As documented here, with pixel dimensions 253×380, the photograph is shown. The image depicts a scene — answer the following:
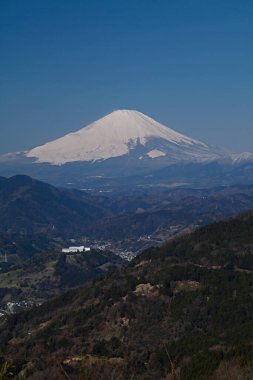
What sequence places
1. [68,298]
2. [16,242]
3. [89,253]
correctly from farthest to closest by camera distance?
[16,242] → [89,253] → [68,298]

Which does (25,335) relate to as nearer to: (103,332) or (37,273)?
(103,332)

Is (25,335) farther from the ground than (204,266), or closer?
closer

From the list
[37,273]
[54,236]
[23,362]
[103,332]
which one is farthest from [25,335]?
[54,236]

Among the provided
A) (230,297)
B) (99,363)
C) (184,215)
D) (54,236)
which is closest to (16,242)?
(54,236)

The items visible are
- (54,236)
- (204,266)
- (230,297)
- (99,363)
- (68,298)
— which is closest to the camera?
(99,363)

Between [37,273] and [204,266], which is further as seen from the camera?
[37,273]

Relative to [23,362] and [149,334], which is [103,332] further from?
[23,362]
